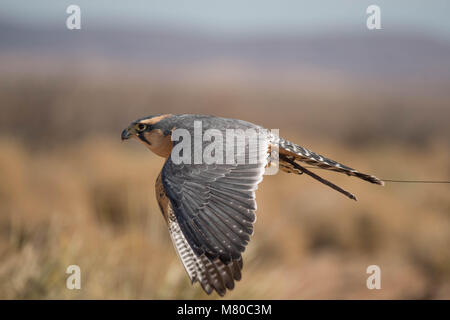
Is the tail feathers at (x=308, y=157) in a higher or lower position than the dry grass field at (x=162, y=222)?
higher

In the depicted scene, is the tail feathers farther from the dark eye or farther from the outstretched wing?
the dark eye

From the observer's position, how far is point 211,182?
7.37ft

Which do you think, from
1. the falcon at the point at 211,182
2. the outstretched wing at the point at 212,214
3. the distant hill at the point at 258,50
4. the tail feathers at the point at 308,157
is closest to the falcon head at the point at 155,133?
the falcon at the point at 211,182

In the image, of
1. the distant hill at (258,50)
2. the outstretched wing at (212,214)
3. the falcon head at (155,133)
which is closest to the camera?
the outstretched wing at (212,214)

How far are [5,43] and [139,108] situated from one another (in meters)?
30.1

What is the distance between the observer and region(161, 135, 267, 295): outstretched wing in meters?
2.08

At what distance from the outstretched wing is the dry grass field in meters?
Answer: 2.99

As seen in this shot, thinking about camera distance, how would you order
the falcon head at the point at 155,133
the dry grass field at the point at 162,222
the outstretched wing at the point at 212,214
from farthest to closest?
the dry grass field at the point at 162,222
the falcon head at the point at 155,133
the outstretched wing at the point at 212,214

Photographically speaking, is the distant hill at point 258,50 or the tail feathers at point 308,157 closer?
the tail feathers at point 308,157

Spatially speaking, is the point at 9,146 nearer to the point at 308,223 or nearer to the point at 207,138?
the point at 308,223

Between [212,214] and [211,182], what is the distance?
0.47 feet

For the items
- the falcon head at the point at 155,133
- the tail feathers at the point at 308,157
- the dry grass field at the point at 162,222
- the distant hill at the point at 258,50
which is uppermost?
the distant hill at the point at 258,50

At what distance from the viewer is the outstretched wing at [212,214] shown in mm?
2080

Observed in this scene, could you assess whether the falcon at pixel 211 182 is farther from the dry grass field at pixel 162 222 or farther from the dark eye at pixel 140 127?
the dry grass field at pixel 162 222
